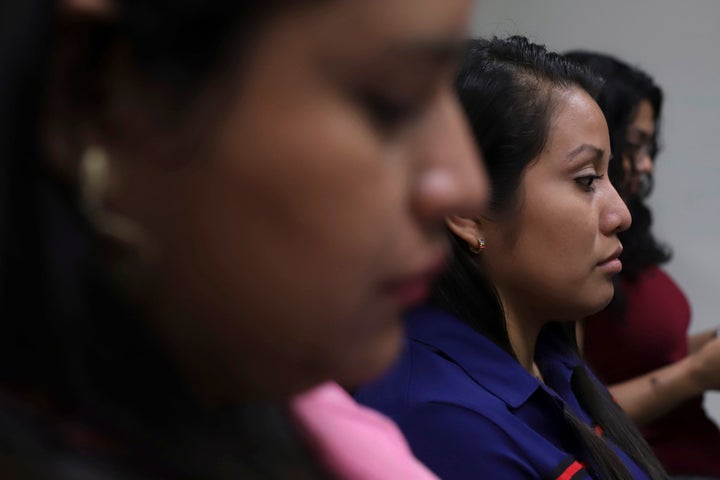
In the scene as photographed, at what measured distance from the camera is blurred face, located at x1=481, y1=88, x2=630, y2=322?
3.87ft

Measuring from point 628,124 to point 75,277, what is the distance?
1848 millimetres

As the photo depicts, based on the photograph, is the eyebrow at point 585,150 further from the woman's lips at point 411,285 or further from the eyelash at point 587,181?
Result: the woman's lips at point 411,285

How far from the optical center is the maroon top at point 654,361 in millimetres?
1882

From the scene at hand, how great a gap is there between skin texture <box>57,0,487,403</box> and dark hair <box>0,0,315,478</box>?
0.01m

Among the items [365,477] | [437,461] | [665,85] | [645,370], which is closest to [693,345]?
[645,370]

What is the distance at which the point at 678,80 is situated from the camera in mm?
2605

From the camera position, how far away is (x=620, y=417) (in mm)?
1306

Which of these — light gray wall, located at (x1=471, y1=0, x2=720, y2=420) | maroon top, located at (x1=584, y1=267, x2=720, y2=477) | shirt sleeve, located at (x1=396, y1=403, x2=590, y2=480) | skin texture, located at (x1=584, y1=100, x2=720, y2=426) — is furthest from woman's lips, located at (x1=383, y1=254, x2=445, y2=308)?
light gray wall, located at (x1=471, y1=0, x2=720, y2=420)

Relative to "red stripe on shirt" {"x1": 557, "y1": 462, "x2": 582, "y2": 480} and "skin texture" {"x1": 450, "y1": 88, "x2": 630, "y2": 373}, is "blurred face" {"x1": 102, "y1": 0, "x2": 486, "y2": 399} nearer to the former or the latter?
"red stripe on shirt" {"x1": 557, "y1": 462, "x2": 582, "y2": 480}

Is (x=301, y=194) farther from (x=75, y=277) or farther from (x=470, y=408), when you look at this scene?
(x=470, y=408)

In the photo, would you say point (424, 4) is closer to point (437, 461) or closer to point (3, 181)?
point (3, 181)

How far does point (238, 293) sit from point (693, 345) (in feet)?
6.41

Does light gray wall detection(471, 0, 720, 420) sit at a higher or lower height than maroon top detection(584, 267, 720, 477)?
higher

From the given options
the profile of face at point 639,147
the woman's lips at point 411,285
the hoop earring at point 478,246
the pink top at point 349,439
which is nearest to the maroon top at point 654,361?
the profile of face at point 639,147
